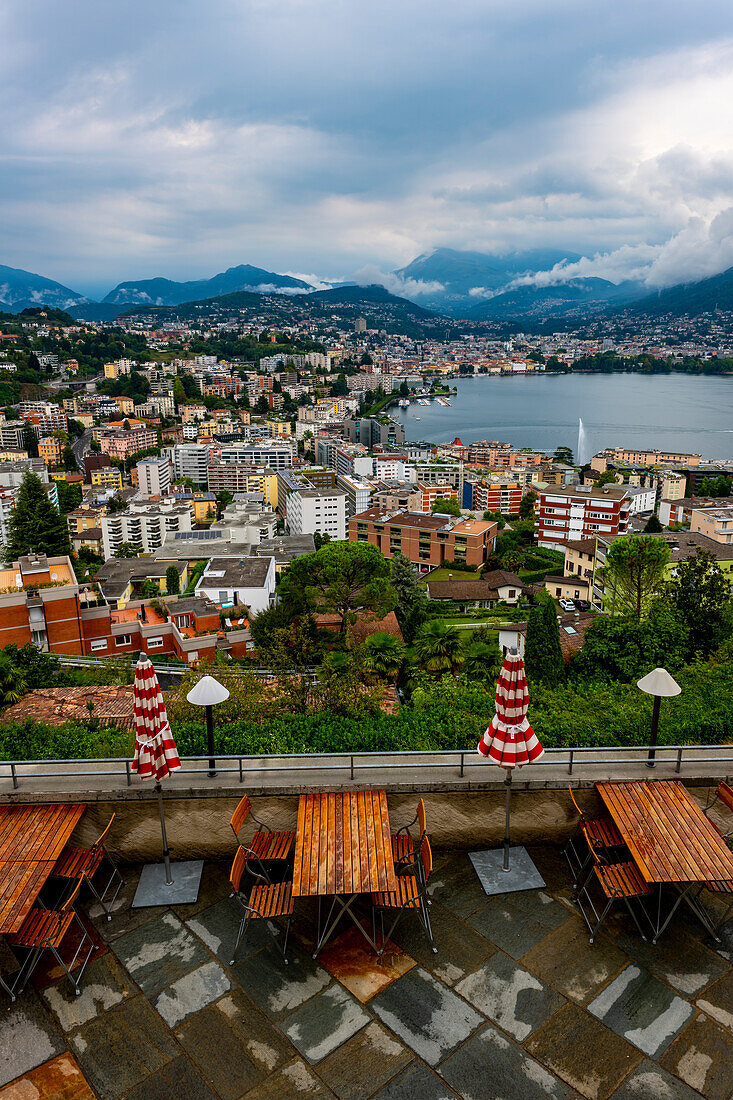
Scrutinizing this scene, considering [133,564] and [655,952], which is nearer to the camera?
[655,952]

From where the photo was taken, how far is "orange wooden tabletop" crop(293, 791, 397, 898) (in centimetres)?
257

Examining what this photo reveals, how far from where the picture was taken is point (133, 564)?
35.1 metres

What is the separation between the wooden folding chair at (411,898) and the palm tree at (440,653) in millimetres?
12371

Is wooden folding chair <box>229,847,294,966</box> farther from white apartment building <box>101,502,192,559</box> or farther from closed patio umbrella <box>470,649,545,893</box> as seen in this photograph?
white apartment building <box>101,502,192,559</box>

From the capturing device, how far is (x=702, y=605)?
10.9 meters

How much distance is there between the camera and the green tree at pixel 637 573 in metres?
14.3

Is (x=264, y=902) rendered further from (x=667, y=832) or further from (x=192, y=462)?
(x=192, y=462)

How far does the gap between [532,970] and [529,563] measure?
33.8 m

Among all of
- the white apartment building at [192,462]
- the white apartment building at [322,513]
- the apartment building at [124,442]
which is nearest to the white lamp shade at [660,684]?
the white apartment building at [322,513]

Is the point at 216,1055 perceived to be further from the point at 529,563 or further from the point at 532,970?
the point at 529,563

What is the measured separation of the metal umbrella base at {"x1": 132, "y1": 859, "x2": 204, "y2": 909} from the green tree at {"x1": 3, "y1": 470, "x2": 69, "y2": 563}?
36882 mm

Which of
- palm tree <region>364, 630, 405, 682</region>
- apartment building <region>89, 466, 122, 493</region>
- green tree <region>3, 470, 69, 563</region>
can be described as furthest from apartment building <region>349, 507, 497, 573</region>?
apartment building <region>89, 466, 122, 493</region>

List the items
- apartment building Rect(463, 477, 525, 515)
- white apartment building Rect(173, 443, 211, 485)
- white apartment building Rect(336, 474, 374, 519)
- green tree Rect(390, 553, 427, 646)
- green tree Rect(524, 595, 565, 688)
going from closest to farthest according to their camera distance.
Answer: green tree Rect(524, 595, 565, 688), green tree Rect(390, 553, 427, 646), apartment building Rect(463, 477, 525, 515), white apartment building Rect(336, 474, 374, 519), white apartment building Rect(173, 443, 211, 485)

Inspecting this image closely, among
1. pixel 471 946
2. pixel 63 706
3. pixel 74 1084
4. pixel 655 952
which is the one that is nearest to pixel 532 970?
pixel 471 946
